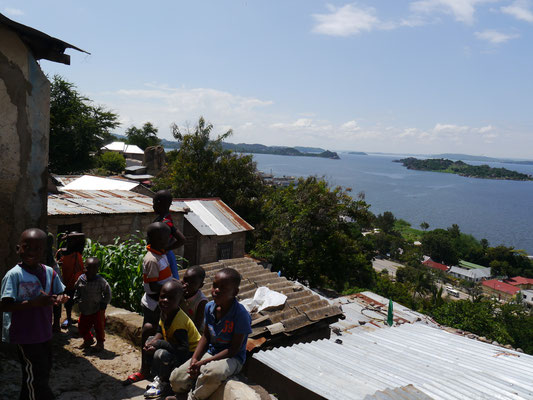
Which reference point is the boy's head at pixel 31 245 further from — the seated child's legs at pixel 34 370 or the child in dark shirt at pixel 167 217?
the child in dark shirt at pixel 167 217

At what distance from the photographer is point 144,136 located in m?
61.8

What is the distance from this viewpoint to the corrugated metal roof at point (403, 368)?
13.1 ft

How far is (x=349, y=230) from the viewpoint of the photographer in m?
21.4

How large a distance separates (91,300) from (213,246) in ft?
28.4

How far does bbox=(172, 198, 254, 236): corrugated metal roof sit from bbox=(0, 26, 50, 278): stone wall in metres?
8.10

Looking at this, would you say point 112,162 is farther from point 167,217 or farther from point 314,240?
point 167,217

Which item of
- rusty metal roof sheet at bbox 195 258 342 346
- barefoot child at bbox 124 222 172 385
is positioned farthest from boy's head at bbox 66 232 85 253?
rusty metal roof sheet at bbox 195 258 342 346

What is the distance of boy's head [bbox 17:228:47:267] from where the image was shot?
2.74m

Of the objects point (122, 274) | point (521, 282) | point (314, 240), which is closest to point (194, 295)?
→ point (122, 274)

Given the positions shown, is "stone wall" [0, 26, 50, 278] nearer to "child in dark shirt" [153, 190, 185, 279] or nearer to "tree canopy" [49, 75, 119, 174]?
"child in dark shirt" [153, 190, 185, 279]

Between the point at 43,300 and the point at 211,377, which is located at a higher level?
the point at 43,300

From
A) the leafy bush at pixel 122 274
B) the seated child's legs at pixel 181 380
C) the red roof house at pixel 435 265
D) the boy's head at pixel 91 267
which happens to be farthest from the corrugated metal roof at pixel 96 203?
the red roof house at pixel 435 265

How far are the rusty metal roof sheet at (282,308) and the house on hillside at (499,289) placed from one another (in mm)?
60523

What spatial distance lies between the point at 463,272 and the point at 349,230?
58.0 m
